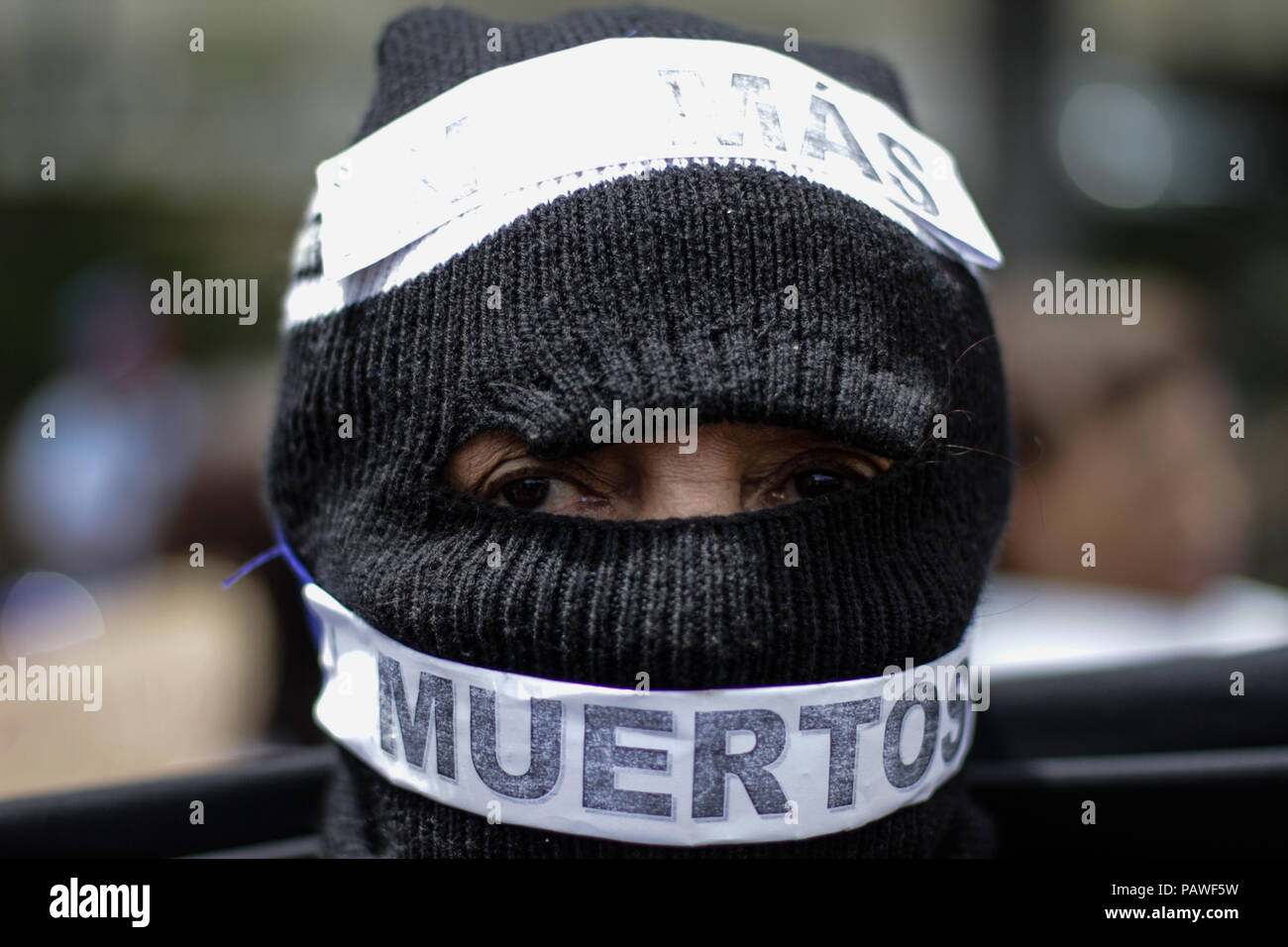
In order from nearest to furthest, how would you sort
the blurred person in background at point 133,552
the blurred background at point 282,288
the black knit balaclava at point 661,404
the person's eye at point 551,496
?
the black knit balaclava at point 661,404 → the person's eye at point 551,496 → the blurred person in background at point 133,552 → the blurred background at point 282,288

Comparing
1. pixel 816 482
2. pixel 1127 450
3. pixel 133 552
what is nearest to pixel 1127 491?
pixel 1127 450

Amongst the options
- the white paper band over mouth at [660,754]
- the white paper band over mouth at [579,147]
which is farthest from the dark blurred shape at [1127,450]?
the white paper band over mouth at [660,754]

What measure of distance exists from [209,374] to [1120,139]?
509 cm

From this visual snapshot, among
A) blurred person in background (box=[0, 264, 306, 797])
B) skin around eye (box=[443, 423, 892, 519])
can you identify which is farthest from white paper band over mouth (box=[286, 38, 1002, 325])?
blurred person in background (box=[0, 264, 306, 797])

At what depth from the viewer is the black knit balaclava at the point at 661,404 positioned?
1.44 metres

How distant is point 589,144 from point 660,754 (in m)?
0.75

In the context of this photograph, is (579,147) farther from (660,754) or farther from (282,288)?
(282,288)

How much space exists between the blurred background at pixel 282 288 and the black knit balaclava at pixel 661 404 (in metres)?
1.62

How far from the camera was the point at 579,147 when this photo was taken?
154 cm

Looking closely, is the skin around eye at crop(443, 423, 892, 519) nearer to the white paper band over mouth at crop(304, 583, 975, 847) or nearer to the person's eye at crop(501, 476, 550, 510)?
the person's eye at crop(501, 476, 550, 510)

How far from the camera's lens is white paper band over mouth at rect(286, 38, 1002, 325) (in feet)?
5.07

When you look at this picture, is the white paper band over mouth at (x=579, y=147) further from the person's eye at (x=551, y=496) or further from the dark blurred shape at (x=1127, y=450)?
the dark blurred shape at (x=1127, y=450)
